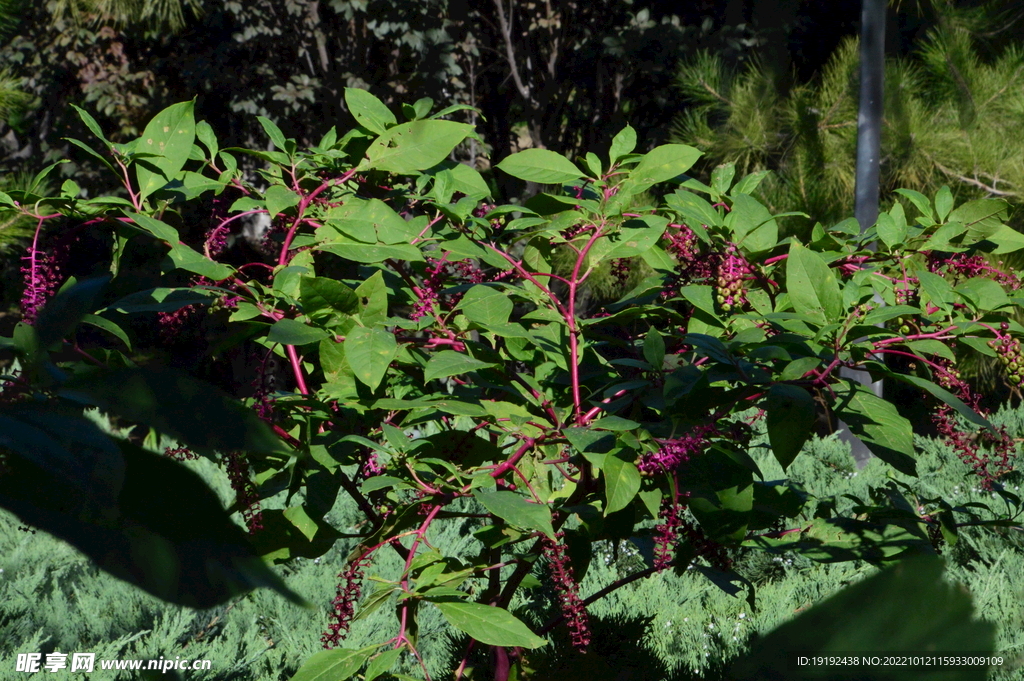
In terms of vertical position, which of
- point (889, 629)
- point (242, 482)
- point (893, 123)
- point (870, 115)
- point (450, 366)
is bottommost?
point (893, 123)

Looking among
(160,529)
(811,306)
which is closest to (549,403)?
(811,306)

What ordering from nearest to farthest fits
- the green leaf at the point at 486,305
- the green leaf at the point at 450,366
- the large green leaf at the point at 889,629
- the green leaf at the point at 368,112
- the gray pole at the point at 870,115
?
1. the large green leaf at the point at 889,629
2. the green leaf at the point at 450,366
3. the green leaf at the point at 486,305
4. the green leaf at the point at 368,112
5. the gray pole at the point at 870,115

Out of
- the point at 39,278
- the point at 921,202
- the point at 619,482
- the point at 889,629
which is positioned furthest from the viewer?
the point at 921,202

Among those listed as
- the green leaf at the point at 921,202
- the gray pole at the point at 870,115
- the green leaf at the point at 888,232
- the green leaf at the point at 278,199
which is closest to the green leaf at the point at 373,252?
the green leaf at the point at 278,199

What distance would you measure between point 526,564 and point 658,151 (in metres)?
0.68

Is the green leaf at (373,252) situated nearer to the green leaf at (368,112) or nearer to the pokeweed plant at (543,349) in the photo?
the pokeweed plant at (543,349)

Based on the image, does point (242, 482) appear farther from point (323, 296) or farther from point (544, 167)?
point (544, 167)

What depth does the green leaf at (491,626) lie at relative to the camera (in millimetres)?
957

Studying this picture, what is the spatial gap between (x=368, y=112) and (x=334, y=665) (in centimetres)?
84

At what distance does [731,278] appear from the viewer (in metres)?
1.15

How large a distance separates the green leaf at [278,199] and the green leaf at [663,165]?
0.52 metres

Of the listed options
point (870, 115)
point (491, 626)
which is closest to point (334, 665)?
point (491, 626)

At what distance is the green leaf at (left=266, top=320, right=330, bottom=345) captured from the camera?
98cm

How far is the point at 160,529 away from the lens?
7.5 inches
